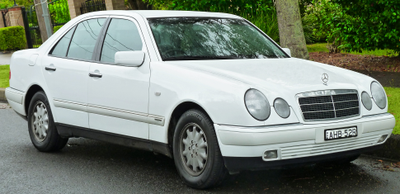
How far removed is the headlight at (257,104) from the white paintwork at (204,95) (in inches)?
1.5

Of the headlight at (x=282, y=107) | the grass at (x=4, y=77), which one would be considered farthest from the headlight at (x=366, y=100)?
the grass at (x=4, y=77)

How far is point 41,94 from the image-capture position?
638 cm

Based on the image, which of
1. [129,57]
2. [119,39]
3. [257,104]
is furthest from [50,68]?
[257,104]

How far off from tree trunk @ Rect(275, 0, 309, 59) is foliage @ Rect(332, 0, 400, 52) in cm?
173

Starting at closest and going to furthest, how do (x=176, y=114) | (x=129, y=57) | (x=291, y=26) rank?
(x=176, y=114), (x=129, y=57), (x=291, y=26)

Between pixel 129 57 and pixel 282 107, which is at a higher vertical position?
pixel 129 57

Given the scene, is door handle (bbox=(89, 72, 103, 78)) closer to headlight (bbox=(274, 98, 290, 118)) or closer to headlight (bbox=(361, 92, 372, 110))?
headlight (bbox=(274, 98, 290, 118))

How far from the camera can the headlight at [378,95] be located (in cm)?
484

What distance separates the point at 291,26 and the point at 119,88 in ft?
16.7

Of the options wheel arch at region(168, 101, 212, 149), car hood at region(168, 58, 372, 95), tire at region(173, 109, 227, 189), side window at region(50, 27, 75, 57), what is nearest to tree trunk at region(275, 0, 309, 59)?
car hood at region(168, 58, 372, 95)

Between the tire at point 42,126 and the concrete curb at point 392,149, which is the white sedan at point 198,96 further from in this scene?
the concrete curb at point 392,149

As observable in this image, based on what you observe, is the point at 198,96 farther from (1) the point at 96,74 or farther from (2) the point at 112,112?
(1) the point at 96,74

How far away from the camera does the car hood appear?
445cm

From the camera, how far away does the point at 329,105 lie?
4.45m
